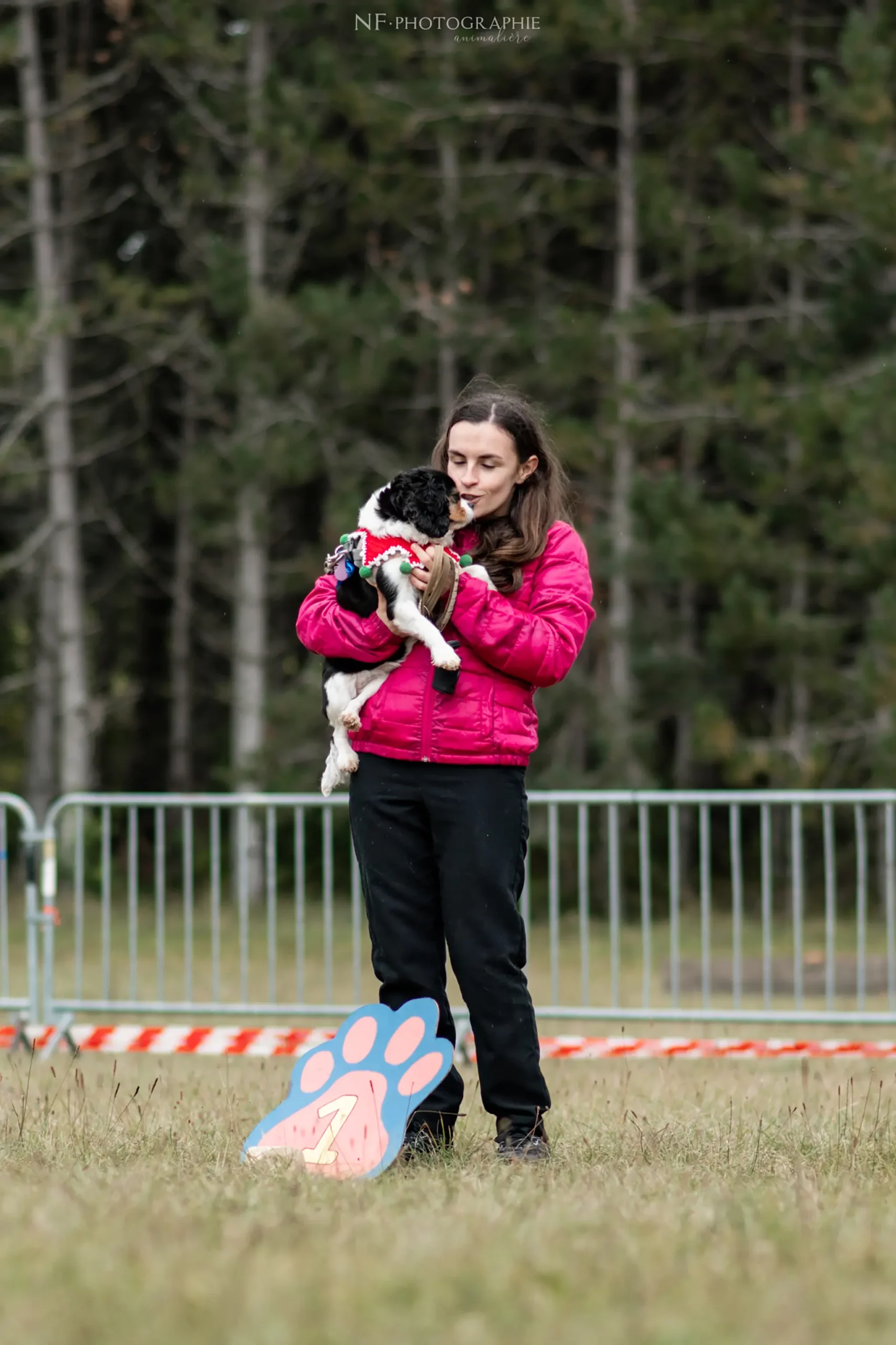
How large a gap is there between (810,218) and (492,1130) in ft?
45.8

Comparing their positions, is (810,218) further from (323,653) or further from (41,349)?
(323,653)

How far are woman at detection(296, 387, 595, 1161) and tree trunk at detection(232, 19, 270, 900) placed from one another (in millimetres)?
12302

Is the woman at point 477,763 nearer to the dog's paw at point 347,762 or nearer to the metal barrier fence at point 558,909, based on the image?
the dog's paw at point 347,762

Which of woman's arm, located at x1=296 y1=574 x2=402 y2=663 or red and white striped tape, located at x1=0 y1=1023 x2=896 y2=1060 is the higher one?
woman's arm, located at x1=296 y1=574 x2=402 y2=663

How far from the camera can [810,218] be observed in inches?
663

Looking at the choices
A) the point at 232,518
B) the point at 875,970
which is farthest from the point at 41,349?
the point at 875,970

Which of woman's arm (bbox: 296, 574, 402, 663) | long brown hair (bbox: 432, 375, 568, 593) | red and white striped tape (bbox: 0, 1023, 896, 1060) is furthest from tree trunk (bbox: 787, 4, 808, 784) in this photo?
woman's arm (bbox: 296, 574, 402, 663)

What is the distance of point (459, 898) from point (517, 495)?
107 cm

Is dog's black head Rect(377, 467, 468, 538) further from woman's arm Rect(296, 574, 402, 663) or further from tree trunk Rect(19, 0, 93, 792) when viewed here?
tree trunk Rect(19, 0, 93, 792)

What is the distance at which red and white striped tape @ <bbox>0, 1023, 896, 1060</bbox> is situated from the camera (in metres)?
6.96

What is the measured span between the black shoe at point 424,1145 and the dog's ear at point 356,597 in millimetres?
1332

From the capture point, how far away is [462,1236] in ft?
9.89

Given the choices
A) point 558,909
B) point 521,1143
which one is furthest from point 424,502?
point 558,909

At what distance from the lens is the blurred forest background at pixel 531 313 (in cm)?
1571
